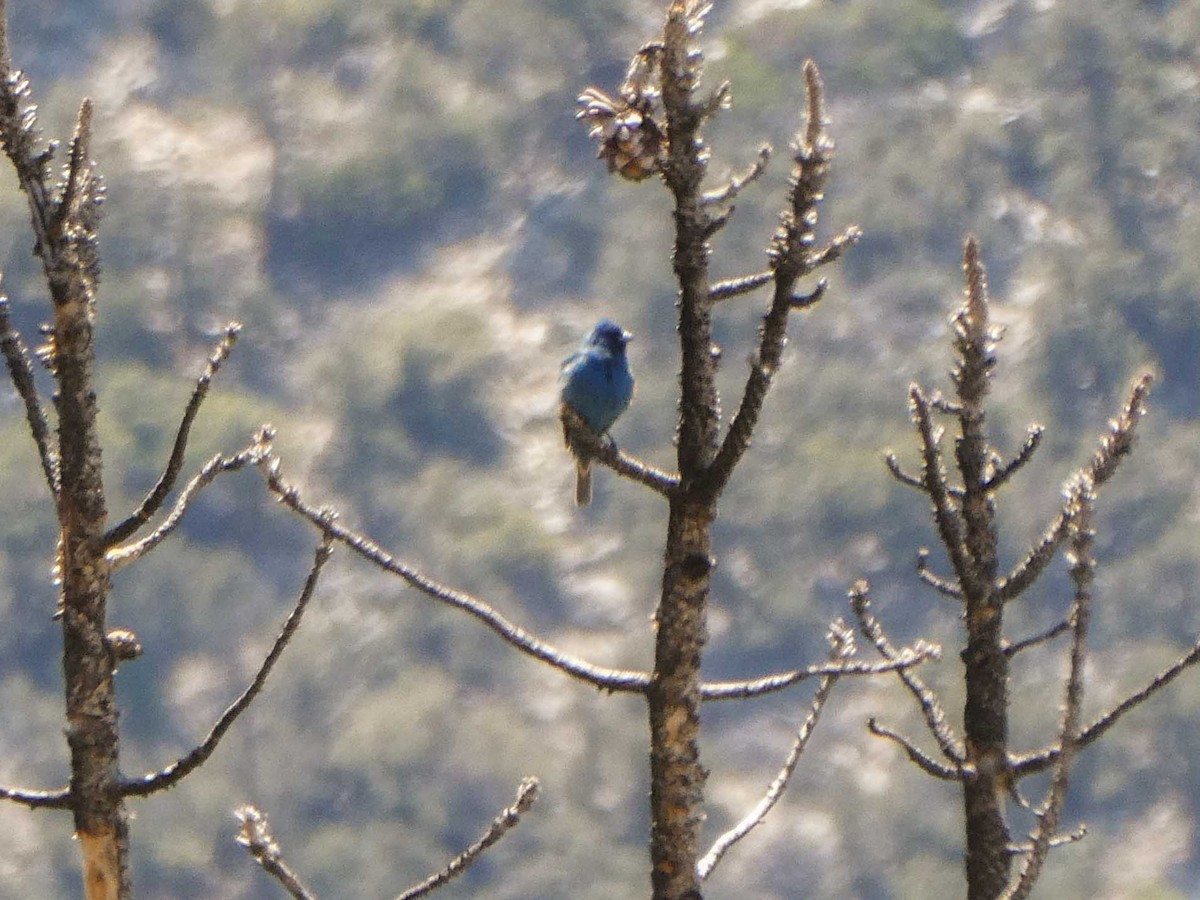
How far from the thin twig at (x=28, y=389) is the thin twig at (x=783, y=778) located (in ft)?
6.94

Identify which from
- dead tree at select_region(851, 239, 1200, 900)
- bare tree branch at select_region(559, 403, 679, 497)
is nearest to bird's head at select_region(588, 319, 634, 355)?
dead tree at select_region(851, 239, 1200, 900)

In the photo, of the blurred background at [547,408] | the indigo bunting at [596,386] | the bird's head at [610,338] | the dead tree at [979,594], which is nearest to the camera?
the dead tree at [979,594]

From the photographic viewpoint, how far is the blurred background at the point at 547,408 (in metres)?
122

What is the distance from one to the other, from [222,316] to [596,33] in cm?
3859

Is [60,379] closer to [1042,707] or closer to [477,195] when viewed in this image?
[1042,707]

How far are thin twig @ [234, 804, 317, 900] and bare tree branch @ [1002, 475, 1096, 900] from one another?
2.09m

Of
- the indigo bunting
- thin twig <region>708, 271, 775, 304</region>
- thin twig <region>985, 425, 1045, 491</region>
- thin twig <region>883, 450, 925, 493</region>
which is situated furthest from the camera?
the indigo bunting

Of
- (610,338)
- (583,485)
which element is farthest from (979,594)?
(610,338)

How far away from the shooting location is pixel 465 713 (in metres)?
129

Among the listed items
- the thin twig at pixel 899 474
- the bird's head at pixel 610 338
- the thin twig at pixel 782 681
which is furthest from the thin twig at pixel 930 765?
the bird's head at pixel 610 338

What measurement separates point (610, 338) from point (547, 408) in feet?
428

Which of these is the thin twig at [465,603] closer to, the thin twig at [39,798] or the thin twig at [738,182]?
the thin twig at [39,798]

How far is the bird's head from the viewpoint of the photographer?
15375 millimetres

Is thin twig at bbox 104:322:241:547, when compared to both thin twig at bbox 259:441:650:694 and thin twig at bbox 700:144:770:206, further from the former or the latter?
thin twig at bbox 700:144:770:206
